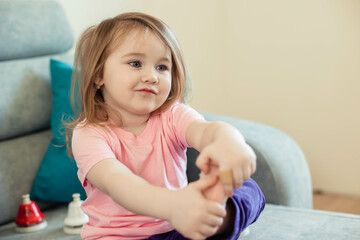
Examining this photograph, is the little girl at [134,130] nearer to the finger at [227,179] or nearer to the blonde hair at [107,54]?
the blonde hair at [107,54]

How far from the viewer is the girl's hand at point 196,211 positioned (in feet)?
2.62

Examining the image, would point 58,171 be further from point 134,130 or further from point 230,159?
point 230,159

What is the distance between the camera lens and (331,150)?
2627 mm

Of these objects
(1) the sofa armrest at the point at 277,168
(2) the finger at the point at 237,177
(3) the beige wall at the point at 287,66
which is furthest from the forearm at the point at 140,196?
(3) the beige wall at the point at 287,66

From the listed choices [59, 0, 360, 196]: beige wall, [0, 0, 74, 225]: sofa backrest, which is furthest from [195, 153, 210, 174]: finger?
[59, 0, 360, 196]: beige wall

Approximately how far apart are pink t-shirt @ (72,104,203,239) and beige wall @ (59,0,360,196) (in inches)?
49.1

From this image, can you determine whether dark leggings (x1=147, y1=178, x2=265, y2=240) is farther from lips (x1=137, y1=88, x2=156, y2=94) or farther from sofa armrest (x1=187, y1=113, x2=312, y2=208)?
sofa armrest (x1=187, y1=113, x2=312, y2=208)

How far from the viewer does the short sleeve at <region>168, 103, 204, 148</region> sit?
112 cm

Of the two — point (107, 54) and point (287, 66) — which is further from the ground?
point (107, 54)

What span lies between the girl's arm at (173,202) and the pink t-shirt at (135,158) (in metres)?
0.12

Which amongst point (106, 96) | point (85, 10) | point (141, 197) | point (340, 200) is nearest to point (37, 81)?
point (85, 10)

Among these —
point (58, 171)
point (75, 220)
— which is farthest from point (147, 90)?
→ point (58, 171)

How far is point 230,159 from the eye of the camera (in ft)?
2.67

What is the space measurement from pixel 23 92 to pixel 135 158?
71 centimetres
